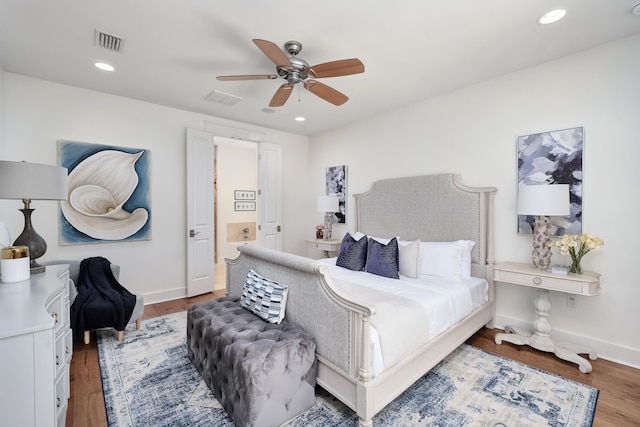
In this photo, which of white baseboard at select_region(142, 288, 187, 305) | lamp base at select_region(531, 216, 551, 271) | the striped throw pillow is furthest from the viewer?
white baseboard at select_region(142, 288, 187, 305)

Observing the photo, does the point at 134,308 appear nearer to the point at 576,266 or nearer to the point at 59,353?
the point at 59,353

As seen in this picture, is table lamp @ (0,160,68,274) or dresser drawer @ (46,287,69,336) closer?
dresser drawer @ (46,287,69,336)

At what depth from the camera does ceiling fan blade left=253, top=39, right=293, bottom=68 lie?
186 centimetres

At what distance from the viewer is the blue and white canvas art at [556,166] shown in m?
2.62

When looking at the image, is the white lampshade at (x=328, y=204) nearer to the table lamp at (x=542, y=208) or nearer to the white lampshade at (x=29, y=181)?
the table lamp at (x=542, y=208)

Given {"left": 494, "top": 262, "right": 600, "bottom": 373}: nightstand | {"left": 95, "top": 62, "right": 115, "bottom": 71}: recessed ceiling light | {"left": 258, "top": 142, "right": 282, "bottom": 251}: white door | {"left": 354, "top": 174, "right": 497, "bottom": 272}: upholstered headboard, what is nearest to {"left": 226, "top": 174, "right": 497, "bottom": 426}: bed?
{"left": 354, "top": 174, "right": 497, "bottom": 272}: upholstered headboard

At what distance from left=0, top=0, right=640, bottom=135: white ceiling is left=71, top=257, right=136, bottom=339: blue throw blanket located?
2063 millimetres

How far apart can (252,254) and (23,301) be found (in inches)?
60.5

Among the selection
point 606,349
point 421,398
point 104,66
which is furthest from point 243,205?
point 606,349

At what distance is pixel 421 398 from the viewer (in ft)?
6.53

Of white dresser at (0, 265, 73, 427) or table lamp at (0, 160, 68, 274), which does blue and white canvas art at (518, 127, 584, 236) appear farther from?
table lamp at (0, 160, 68, 274)

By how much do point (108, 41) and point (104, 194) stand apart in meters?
1.85

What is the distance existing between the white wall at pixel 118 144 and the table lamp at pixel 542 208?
4.04m

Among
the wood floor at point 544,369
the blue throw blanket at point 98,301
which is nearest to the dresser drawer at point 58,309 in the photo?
the wood floor at point 544,369
